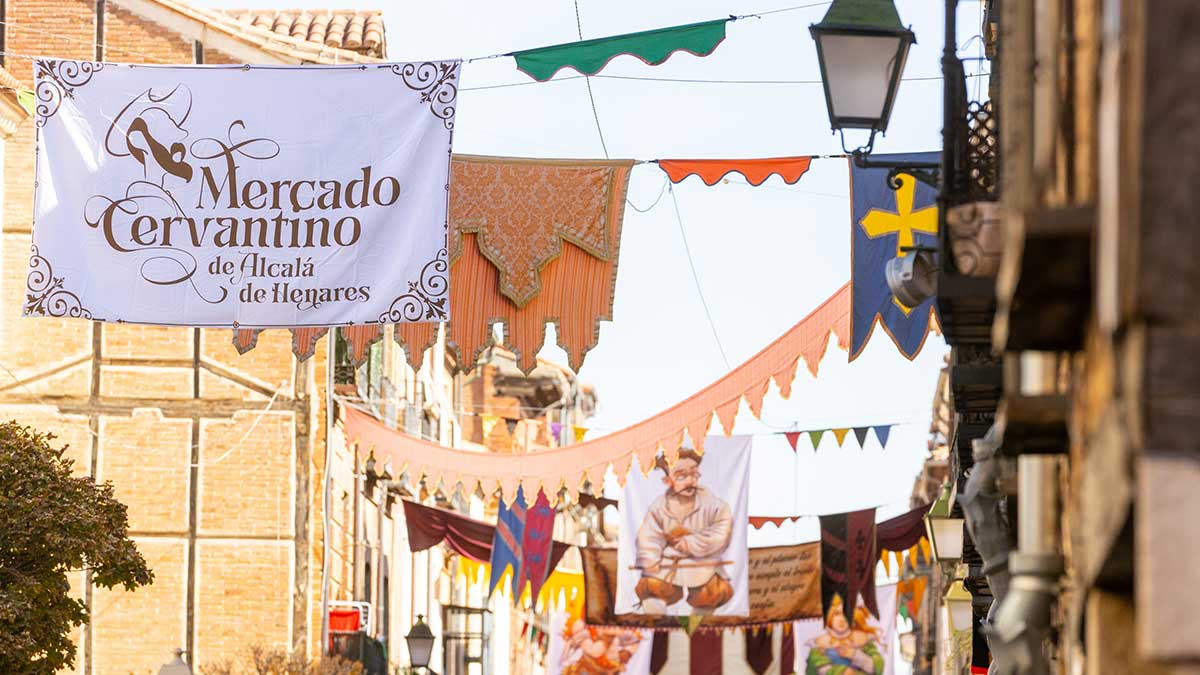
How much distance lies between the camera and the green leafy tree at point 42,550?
15.6 metres

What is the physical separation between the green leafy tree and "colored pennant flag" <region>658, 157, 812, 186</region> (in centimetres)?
511

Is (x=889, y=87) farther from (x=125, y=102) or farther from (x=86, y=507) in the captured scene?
(x=86, y=507)

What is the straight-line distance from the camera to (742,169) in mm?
15617

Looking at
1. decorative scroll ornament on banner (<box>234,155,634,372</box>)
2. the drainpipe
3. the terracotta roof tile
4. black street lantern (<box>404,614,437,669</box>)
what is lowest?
black street lantern (<box>404,614,437,669</box>)

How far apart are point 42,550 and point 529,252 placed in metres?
4.25

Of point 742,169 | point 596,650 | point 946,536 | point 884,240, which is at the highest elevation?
point 742,169

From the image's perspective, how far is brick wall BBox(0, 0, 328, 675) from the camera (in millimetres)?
25922

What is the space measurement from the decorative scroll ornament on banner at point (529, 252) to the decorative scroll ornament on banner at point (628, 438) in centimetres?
215

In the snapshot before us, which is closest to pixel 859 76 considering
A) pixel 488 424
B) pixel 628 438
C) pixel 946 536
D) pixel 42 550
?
pixel 946 536

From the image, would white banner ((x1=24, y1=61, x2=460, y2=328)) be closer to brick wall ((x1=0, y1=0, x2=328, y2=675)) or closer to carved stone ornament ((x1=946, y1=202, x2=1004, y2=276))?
carved stone ornament ((x1=946, y1=202, x2=1004, y2=276))

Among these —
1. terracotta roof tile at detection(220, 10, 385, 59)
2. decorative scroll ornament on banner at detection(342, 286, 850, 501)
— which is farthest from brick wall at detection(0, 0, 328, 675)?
terracotta roof tile at detection(220, 10, 385, 59)

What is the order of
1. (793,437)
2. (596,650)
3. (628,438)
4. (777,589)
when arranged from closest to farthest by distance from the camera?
(628,438) < (793,437) < (777,589) < (596,650)

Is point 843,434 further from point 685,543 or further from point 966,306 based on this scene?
point 966,306

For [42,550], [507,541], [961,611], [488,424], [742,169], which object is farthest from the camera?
[488,424]
